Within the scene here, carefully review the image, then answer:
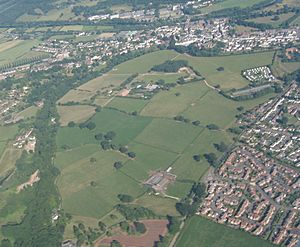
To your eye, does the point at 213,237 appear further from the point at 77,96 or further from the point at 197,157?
the point at 77,96

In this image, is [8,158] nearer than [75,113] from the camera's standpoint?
Yes

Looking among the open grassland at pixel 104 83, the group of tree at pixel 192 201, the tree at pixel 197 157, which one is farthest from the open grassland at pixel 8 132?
the group of tree at pixel 192 201

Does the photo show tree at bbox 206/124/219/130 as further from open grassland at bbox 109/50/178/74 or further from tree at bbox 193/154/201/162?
open grassland at bbox 109/50/178/74

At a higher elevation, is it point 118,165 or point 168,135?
point 118,165

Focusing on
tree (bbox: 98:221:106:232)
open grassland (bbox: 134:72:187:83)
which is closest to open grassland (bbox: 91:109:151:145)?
open grassland (bbox: 134:72:187:83)

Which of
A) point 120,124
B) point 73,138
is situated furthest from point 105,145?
point 120,124

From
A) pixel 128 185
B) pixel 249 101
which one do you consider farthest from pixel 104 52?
pixel 128 185

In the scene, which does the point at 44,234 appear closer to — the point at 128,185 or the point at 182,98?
the point at 128,185
